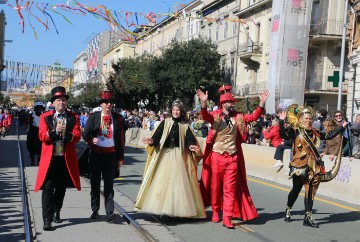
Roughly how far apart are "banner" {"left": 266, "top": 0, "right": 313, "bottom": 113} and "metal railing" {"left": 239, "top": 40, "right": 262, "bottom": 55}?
1324 centimetres

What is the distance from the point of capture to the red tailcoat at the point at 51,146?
7070mm

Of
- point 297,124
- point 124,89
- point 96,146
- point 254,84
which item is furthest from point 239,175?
point 124,89

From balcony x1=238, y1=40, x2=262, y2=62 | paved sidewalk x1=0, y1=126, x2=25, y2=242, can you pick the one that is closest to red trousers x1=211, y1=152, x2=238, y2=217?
paved sidewalk x1=0, y1=126, x2=25, y2=242

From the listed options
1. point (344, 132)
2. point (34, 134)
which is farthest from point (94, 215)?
point (34, 134)

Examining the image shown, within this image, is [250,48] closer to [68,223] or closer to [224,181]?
[224,181]

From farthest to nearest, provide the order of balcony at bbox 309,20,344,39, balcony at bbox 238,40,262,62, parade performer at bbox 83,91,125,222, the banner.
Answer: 1. balcony at bbox 238,40,262,62
2. balcony at bbox 309,20,344,39
3. the banner
4. parade performer at bbox 83,91,125,222

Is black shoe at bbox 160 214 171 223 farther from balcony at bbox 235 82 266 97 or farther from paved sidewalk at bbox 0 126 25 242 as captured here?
balcony at bbox 235 82 266 97

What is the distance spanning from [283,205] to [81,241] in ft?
14.9

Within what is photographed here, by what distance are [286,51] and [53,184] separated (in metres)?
A: 19.3

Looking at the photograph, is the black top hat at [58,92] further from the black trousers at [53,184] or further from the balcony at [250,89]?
the balcony at [250,89]

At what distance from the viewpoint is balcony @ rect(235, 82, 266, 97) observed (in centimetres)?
3792

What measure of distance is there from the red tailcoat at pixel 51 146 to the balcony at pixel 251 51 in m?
32.3

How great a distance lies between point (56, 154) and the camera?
714cm

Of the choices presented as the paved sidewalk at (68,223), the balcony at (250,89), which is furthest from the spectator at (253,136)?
the balcony at (250,89)
